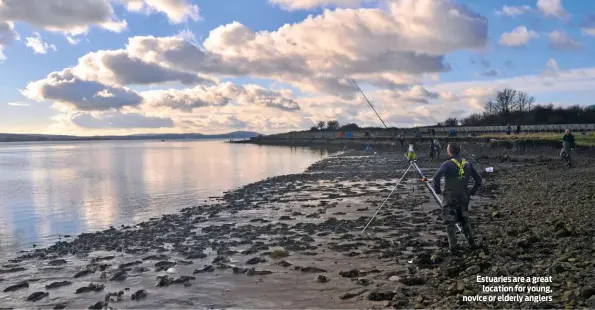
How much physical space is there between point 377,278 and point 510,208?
9.15m

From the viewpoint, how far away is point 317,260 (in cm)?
1148

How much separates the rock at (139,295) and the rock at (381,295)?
188 inches

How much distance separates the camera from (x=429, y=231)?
13.7m

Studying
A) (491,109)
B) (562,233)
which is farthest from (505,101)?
(562,233)

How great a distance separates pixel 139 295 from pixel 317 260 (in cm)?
432

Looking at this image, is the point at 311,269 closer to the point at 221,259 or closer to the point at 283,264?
the point at 283,264

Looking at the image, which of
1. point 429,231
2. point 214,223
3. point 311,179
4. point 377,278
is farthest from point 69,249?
point 311,179

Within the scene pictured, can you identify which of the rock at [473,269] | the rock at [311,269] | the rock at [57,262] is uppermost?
the rock at [473,269]

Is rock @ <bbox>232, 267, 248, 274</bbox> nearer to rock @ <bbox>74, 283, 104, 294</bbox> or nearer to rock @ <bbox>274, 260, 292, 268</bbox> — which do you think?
rock @ <bbox>274, 260, 292, 268</bbox>

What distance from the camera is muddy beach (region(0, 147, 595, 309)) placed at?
8.51 metres

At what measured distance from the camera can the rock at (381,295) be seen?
8.25 m

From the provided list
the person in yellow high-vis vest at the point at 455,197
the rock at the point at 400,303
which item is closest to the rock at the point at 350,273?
the rock at the point at 400,303

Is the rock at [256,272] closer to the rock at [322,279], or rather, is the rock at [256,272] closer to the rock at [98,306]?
the rock at [322,279]

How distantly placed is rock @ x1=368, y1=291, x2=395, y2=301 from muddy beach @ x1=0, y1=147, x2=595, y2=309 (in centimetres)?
2
